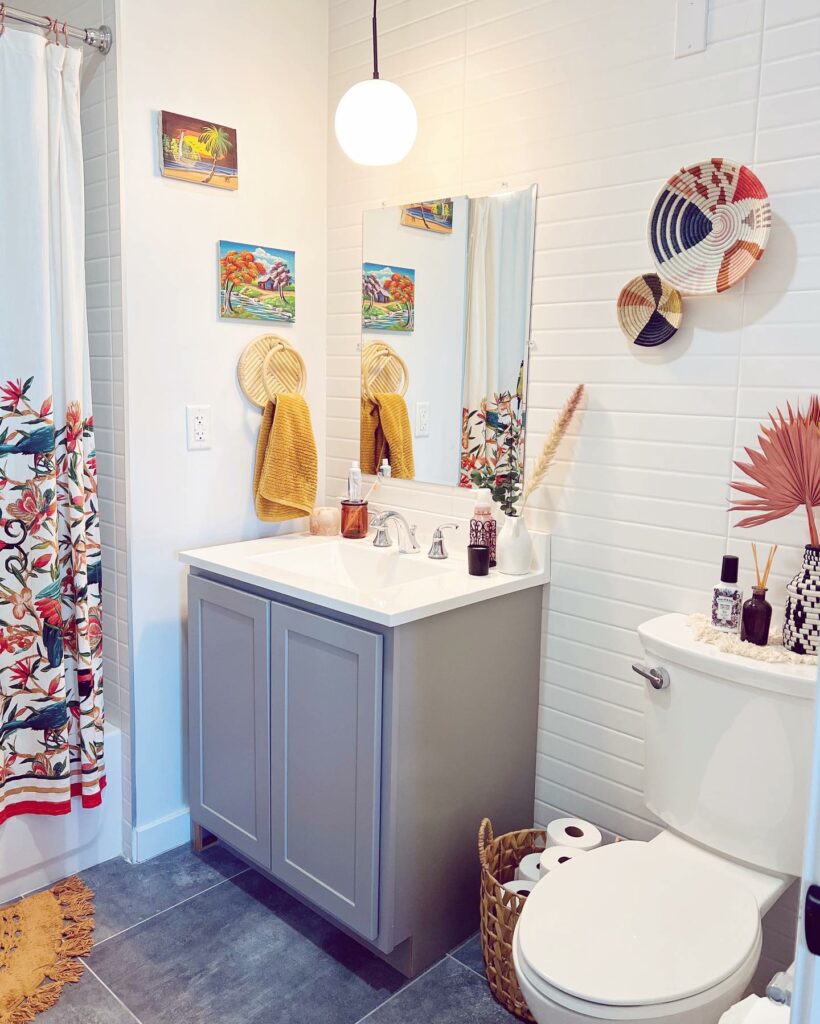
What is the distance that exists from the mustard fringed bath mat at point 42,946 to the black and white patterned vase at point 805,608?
1.70m

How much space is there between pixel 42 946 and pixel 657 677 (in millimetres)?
1549

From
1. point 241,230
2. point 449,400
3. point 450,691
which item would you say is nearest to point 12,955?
point 450,691

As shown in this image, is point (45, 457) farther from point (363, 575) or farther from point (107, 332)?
point (363, 575)

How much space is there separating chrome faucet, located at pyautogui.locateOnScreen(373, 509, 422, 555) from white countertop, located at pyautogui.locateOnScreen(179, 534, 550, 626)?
29mm

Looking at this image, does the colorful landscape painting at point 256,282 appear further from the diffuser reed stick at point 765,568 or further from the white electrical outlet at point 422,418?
the diffuser reed stick at point 765,568

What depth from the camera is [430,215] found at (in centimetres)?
225

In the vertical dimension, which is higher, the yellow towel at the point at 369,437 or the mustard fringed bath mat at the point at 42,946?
the yellow towel at the point at 369,437

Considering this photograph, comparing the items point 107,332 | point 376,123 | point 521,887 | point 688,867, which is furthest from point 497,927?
point 376,123

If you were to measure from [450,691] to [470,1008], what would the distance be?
0.67 meters

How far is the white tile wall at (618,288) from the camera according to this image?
165 centimetres

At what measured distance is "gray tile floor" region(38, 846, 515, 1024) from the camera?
1.76 meters

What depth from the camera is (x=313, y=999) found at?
1.80 metres

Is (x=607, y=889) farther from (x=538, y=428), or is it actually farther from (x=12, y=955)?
(x=12, y=955)

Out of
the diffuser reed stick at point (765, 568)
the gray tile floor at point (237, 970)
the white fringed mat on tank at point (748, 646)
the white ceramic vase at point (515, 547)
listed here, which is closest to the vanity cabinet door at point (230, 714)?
the gray tile floor at point (237, 970)
